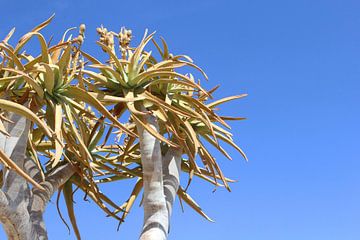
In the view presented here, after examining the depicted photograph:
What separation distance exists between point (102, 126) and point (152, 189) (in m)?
1.16

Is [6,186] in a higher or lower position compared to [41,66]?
lower

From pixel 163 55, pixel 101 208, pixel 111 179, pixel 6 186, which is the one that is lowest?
pixel 6 186

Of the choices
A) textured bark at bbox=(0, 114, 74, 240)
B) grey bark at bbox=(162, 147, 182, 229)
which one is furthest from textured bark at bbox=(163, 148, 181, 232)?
textured bark at bbox=(0, 114, 74, 240)

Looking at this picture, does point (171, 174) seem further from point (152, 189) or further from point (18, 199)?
point (18, 199)

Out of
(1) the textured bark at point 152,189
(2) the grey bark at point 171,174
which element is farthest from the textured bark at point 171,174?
(1) the textured bark at point 152,189

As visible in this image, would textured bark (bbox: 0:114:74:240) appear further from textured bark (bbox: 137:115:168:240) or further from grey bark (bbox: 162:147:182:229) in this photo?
grey bark (bbox: 162:147:182:229)

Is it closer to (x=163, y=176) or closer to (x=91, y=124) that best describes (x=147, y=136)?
(x=163, y=176)

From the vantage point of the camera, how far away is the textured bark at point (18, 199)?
5.13 m

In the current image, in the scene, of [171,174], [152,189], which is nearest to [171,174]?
[171,174]

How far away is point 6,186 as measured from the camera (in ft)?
17.5

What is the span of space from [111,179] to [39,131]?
0.90 metres

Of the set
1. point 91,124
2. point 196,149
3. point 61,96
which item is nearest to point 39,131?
point 91,124

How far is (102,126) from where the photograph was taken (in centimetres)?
670

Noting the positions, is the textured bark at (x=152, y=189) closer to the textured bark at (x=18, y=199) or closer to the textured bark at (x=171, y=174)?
the textured bark at (x=171, y=174)
